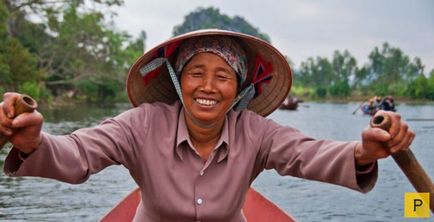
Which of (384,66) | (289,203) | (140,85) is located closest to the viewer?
(140,85)

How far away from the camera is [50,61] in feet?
104

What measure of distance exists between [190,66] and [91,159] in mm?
465

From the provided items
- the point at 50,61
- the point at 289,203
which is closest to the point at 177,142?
the point at 289,203

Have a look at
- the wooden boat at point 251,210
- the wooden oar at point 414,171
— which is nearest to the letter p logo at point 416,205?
the wooden oar at point 414,171

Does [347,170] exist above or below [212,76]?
below

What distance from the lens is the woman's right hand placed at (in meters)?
1.39

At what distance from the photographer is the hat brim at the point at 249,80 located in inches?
83.7

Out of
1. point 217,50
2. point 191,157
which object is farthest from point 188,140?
point 217,50

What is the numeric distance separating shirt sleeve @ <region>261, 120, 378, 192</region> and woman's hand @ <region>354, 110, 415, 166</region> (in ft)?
0.30

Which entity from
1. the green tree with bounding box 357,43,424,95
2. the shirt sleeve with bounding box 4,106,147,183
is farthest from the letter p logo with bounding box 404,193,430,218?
the green tree with bounding box 357,43,424,95

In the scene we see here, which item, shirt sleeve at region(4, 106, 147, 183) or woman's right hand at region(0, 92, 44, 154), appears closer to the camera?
woman's right hand at region(0, 92, 44, 154)

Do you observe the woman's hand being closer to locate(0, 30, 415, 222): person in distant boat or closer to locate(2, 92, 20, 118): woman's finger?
locate(0, 30, 415, 222): person in distant boat

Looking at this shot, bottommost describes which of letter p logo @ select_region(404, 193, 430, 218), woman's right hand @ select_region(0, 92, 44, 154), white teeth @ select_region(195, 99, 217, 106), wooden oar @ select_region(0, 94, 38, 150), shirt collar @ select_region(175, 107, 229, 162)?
letter p logo @ select_region(404, 193, 430, 218)

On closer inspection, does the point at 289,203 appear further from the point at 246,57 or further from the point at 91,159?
the point at 91,159
